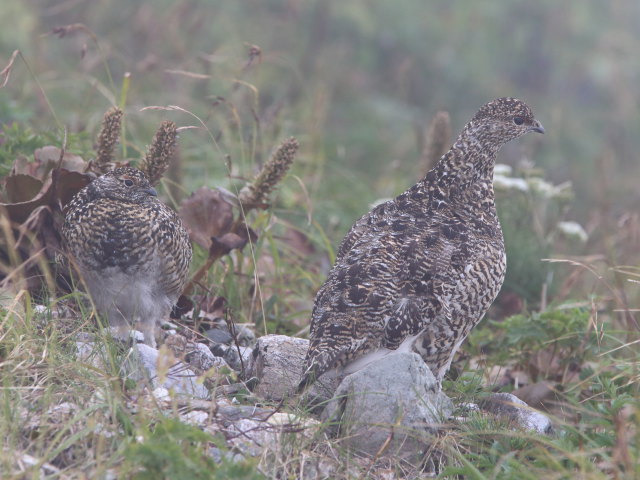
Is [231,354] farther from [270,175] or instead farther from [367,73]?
→ [367,73]

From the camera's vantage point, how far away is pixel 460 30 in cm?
1220

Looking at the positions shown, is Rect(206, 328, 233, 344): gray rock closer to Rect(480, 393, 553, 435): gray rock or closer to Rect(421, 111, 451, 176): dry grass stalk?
Rect(480, 393, 553, 435): gray rock

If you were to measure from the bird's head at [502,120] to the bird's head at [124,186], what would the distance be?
1.94 m

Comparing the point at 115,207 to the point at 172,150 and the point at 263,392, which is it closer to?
the point at 172,150

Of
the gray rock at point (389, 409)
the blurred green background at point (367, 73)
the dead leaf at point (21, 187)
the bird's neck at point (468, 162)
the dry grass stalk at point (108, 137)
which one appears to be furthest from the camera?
the blurred green background at point (367, 73)

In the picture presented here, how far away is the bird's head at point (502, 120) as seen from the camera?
16.6ft

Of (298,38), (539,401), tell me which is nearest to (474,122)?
(539,401)

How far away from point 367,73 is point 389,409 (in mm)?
9063

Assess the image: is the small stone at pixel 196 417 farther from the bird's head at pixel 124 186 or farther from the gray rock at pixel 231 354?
the bird's head at pixel 124 186

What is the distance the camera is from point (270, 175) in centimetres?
483

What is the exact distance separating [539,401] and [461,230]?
1.08 meters

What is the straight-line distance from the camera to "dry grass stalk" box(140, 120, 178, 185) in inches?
180

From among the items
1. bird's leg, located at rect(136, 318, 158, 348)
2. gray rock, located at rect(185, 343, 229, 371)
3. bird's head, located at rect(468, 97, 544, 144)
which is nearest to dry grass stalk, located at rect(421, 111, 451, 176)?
bird's head, located at rect(468, 97, 544, 144)

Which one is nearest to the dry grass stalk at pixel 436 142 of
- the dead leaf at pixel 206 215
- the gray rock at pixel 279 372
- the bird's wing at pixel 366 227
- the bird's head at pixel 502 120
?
the bird's head at pixel 502 120
